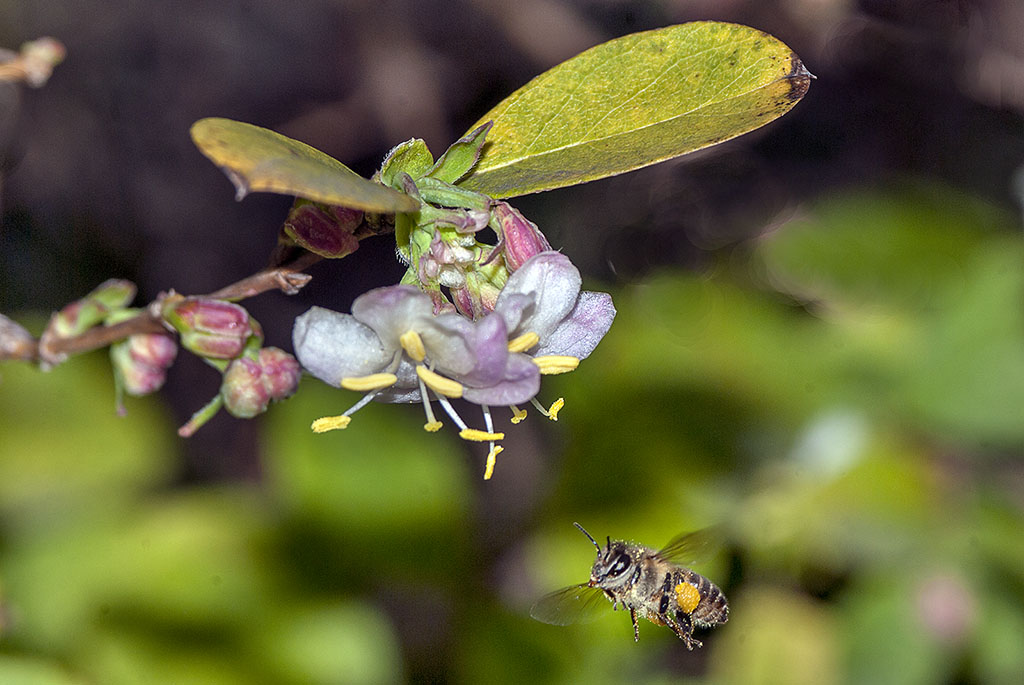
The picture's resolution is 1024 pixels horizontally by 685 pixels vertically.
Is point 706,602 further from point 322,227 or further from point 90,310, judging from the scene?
point 90,310

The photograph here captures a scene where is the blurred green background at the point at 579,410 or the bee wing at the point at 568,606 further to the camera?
the blurred green background at the point at 579,410

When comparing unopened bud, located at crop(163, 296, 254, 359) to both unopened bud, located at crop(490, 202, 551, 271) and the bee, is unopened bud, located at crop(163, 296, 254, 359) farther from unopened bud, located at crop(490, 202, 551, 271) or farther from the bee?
the bee

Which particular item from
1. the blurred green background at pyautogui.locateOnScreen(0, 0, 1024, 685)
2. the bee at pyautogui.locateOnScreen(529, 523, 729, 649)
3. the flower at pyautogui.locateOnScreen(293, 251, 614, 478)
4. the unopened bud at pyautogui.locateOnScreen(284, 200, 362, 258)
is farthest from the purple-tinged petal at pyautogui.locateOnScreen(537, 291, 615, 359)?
the blurred green background at pyautogui.locateOnScreen(0, 0, 1024, 685)

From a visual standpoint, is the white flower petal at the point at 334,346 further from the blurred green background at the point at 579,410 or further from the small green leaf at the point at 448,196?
the blurred green background at the point at 579,410

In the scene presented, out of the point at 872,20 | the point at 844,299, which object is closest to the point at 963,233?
the point at 844,299

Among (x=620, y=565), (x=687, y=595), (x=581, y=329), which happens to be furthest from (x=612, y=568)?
(x=581, y=329)

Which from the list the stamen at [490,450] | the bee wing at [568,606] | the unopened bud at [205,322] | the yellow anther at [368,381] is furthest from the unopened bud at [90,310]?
the bee wing at [568,606]
